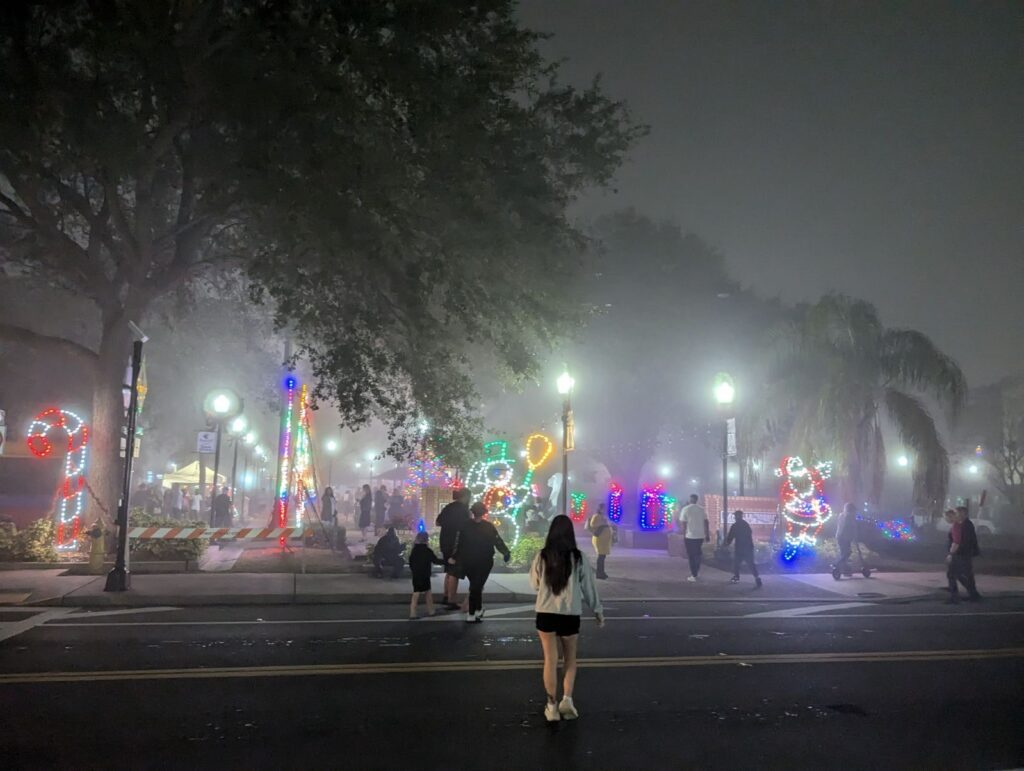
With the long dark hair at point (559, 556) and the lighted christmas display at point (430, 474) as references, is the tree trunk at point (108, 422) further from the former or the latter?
the long dark hair at point (559, 556)

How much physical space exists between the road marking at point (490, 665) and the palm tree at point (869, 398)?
14.4m

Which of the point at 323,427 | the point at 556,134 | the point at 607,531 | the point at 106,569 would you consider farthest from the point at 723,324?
the point at 323,427

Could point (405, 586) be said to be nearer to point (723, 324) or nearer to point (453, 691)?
point (453, 691)

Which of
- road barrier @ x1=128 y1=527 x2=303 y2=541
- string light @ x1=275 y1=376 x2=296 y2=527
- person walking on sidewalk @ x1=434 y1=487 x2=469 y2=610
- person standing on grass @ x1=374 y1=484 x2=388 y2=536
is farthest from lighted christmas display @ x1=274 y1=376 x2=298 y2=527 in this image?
person walking on sidewalk @ x1=434 y1=487 x2=469 y2=610

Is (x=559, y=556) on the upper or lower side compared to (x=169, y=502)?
upper

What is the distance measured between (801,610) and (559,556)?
8.93 metres

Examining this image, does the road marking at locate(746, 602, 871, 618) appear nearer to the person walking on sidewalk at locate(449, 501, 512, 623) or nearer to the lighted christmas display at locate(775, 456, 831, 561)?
the person walking on sidewalk at locate(449, 501, 512, 623)

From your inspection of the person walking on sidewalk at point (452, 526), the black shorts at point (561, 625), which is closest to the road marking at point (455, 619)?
the person walking on sidewalk at point (452, 526)

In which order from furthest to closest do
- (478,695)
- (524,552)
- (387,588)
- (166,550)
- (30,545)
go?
(524,552) → (30,545) → (166,550) → (387,588) → (478,695)

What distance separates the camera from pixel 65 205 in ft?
60.3

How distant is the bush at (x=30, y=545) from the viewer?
17.4 metres

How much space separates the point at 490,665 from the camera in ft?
28.2

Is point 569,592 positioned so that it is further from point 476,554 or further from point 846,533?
point 846,533

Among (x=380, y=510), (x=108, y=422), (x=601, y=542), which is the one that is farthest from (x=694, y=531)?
(x=380, y=510)
